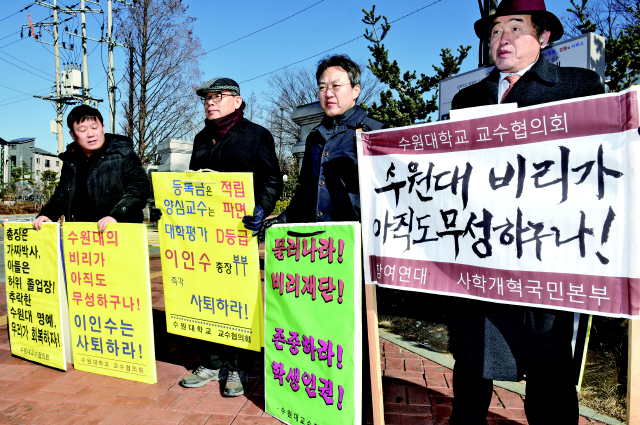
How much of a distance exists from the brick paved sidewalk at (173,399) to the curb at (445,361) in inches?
2.3

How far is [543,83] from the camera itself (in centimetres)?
A: 194

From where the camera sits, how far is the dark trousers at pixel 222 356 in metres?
3.08

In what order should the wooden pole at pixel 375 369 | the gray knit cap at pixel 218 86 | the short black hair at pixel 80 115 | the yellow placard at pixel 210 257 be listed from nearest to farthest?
1. the wooden pole at pixel 375 369
2. the yellow placard at pixel 210 257
3. the gray knit cap at pixel 218 86
4. the short black hair at pixel 80 115

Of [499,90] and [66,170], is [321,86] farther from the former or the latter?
[66,170]

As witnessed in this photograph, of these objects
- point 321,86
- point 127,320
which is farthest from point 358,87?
point 127,320

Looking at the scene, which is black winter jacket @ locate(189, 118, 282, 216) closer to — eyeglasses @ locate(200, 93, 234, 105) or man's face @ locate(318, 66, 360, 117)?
eyeglasses @ locate(200, 93, 234, 105)

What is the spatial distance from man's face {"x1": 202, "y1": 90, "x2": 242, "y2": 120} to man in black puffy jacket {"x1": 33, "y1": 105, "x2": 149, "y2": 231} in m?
0.86

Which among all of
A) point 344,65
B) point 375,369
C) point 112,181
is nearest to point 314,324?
point 375,369

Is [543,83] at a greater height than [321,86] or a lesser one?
lesser

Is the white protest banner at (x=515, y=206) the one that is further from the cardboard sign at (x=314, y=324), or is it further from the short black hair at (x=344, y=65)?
the short black hair at (x=344, y=65)

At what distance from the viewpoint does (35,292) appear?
139 inches

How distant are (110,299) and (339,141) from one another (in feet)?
6.77

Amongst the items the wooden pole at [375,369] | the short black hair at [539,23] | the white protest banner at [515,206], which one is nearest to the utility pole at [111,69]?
the white protest banner at [515,206]

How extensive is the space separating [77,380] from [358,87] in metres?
2.93
